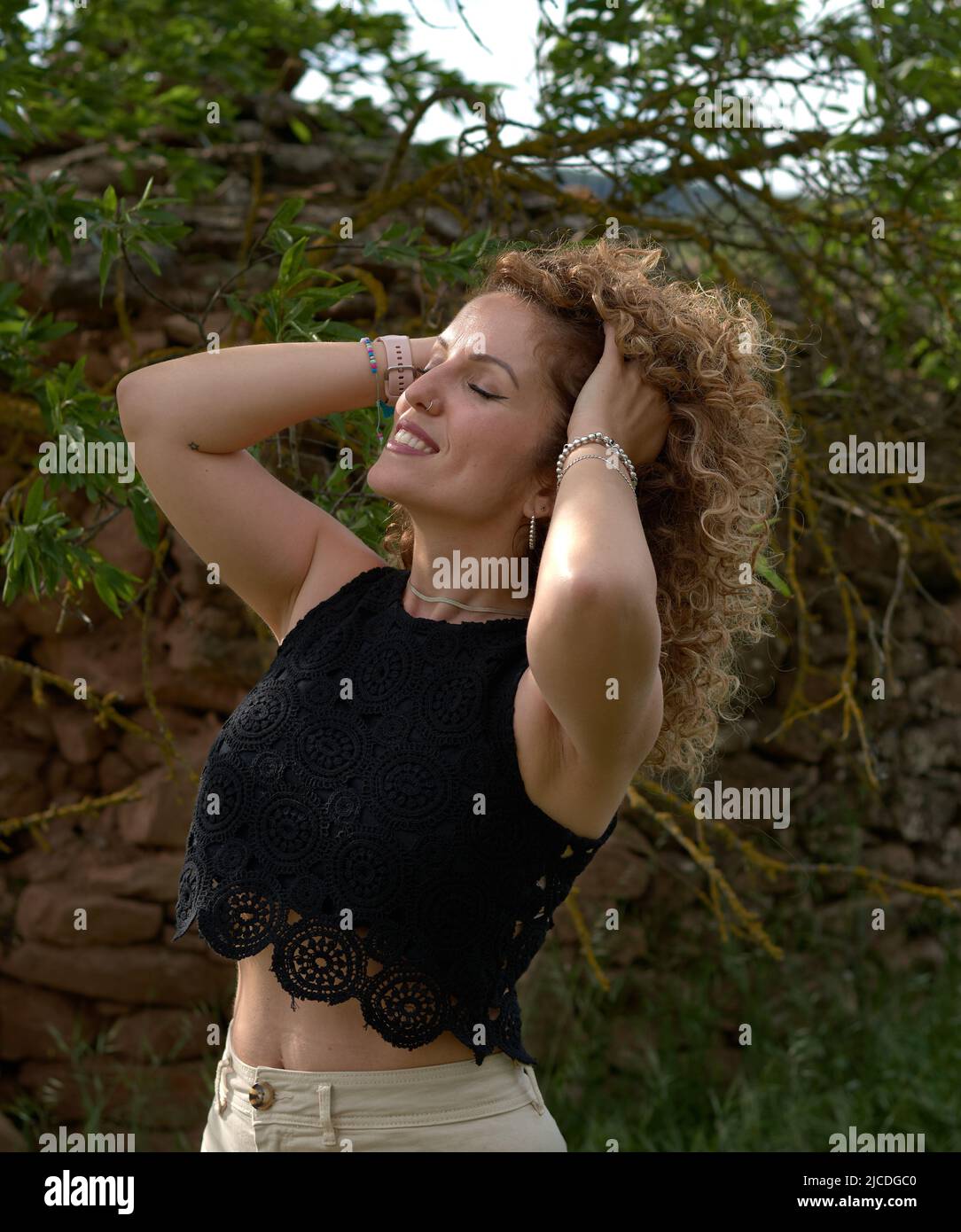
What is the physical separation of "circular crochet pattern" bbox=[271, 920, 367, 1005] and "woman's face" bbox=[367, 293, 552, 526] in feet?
1.80

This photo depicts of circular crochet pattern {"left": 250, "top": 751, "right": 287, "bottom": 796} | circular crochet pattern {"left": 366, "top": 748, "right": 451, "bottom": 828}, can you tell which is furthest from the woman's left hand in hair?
circular crochet pattern {"left": 250, "top": 751, "right": 287, "bottom": 796}

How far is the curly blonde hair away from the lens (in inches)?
66.1

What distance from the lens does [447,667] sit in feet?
5.52

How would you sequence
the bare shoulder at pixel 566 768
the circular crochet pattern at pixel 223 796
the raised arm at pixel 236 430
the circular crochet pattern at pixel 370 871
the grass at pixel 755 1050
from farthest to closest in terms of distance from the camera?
the grass at pixel 755 1050 < the raised arm at pixel 236 430 < the circular crochet pattern at pixel 223 796 < the circular crochet pattern at pixel 370 871 < the bare shoulder at pixel 566 768

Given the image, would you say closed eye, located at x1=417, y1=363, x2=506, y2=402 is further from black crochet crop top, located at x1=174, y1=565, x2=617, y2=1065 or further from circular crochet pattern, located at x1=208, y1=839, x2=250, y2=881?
circular crochet pattern, located at x1=208, y1=839, x2=250, y2=881

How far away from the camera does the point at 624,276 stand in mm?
1739

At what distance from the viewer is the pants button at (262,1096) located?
5.32 ft

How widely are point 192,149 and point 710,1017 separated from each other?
3.28m

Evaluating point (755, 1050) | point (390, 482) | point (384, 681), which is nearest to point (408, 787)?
point (384, 681)

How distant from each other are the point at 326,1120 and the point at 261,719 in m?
0.50

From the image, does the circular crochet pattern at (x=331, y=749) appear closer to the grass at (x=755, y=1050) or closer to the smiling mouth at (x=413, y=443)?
the smiling mouth at (x=413, y=443)

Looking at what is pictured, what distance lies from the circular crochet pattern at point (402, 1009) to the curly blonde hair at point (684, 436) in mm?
478

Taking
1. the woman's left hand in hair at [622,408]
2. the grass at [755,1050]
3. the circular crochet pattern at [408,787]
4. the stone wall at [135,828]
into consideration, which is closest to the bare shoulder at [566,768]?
the circular crochet pattern at [408,787]

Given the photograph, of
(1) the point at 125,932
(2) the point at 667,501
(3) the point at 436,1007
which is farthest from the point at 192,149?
(3) the point at 436,1007
